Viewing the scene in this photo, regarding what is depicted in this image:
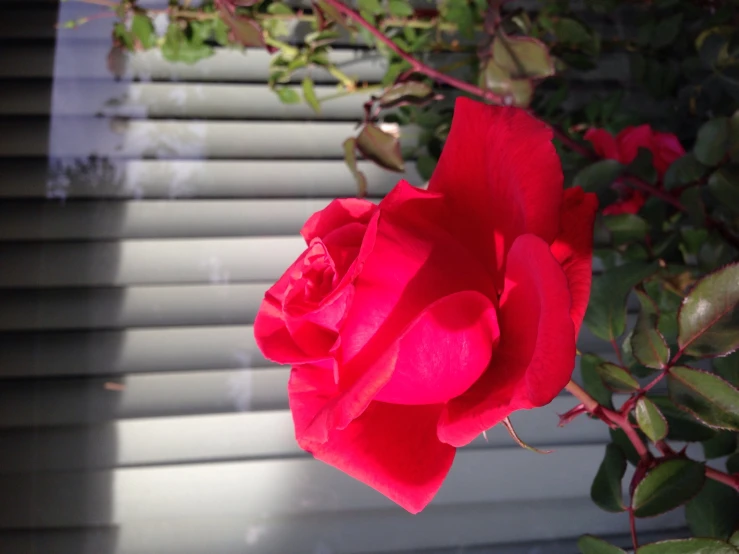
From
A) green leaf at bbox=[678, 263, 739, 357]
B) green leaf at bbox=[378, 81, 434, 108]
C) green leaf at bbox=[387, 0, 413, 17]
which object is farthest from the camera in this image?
green leaf at bbox=[387, 0, 413, 17]

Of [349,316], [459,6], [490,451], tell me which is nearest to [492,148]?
[349,316]

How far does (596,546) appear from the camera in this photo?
1.39 ft

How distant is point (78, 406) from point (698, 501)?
2.91ft

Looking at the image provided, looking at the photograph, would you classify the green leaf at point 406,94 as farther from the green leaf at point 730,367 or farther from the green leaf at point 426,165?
the green leaf at point 730,367

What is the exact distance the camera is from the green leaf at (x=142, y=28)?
87cm

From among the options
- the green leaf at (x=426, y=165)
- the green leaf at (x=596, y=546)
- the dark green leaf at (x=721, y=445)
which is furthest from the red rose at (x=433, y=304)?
the green leaf at (x=426, y=165)

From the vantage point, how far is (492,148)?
0.92 feet

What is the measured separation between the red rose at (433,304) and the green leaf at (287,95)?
655mm

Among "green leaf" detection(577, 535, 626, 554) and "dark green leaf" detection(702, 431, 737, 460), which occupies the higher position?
"dark green leaf" detection(702, 431, 737, 460)

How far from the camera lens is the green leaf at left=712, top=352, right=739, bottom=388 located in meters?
0.44

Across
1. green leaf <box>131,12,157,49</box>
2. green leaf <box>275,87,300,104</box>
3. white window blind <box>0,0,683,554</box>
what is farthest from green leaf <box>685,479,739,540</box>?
green leaf <box>131,12,157,49</box>

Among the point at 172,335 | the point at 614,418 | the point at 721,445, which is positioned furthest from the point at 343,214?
the point at 172,335

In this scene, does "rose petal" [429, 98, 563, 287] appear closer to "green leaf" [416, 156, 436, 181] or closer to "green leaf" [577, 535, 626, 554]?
"green leaf" [577, 535, 626, 554]

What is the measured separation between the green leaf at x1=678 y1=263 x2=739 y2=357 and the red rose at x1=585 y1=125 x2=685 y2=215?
37cm
